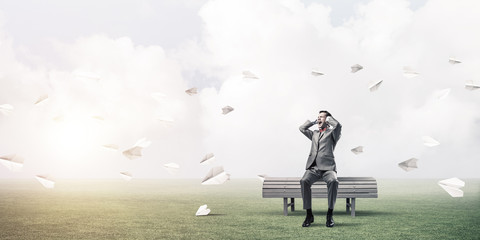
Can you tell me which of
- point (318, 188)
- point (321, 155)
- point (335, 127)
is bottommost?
point (318, 188)

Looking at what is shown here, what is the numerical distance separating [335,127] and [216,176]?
100 inches

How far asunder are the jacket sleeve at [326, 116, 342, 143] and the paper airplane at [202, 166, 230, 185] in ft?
7.45

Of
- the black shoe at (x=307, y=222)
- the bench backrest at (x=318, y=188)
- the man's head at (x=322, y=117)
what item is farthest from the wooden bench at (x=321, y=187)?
the man's head at (x=322, y=117)

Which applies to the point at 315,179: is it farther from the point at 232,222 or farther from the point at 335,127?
the point at 232,222

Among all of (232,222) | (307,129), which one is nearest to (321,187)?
(307,129)

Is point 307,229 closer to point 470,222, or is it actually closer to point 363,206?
point 470,222

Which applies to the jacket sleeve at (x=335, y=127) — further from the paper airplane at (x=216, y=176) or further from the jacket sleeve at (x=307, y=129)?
the paper airplane at (x=216, y=176)

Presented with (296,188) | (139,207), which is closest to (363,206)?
(296,188)

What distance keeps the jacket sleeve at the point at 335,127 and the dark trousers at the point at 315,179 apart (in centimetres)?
67

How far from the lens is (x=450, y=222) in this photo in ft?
29.9

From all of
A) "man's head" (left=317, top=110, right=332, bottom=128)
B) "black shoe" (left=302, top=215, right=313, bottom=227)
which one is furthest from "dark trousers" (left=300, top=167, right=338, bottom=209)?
"man's head" (left=317, top=110, right=332, bottom=128)

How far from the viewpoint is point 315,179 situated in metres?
8.95

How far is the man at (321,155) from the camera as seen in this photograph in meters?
8.67

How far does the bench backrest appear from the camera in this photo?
10023 mm
